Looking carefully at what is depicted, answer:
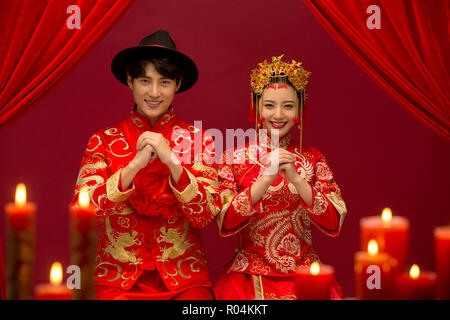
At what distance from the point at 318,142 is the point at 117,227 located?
1.31 metres

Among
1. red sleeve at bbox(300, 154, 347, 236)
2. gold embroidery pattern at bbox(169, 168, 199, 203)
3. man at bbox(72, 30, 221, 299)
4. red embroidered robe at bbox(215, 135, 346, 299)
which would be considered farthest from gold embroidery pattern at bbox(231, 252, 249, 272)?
gold embroidery pattern at bbox(169, 168, 199, 203)

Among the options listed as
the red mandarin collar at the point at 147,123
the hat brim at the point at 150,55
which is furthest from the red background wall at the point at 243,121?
the red mandarin collar at the point at 147,123

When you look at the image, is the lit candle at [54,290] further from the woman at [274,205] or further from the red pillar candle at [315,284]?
the woman at [274,205]

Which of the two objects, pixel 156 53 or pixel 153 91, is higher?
pixel 156 53

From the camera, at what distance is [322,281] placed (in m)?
1.24

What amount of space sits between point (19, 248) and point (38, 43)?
3.57ft

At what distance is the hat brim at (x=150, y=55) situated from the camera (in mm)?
2289

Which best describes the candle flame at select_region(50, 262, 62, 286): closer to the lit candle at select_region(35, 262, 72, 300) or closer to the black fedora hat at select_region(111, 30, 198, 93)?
the lit candle at select_region(35, 262, 72, 300)

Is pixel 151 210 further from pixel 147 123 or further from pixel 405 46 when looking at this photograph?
pixel 405 46

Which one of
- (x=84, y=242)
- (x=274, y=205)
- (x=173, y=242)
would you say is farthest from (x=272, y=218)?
(x=84, y=242)

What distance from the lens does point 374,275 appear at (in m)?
1.19

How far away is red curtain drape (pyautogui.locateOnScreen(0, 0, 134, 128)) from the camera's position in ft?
6.77
